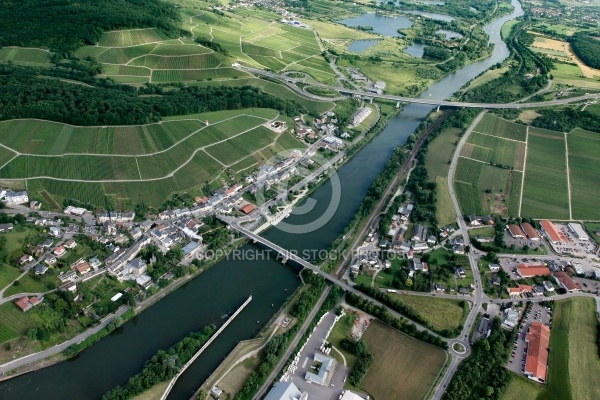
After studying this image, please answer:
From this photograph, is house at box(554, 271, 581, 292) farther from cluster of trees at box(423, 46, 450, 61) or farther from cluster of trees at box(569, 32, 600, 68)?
cluster of trees at box(569, 32, 600, 68)

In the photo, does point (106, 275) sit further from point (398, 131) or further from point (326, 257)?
point (398, 131)

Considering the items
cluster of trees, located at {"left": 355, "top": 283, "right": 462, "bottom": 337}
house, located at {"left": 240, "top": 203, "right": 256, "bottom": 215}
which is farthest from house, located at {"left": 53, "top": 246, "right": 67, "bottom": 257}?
cluster of trees, located at {"left": 355, "top": 283, "right": 462, "bottom": 337}

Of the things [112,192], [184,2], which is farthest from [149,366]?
[184,2]

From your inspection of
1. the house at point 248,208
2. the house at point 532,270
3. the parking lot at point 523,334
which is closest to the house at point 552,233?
the house at point 532,270

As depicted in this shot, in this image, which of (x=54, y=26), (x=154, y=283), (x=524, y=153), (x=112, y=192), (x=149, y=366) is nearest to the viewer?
(x=149, y=366)

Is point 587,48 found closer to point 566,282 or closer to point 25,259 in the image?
point 566,282

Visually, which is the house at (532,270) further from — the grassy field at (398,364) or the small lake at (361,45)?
the small lake at (361,45)

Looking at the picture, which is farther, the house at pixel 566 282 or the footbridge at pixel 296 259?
the house at pixel 566 282
